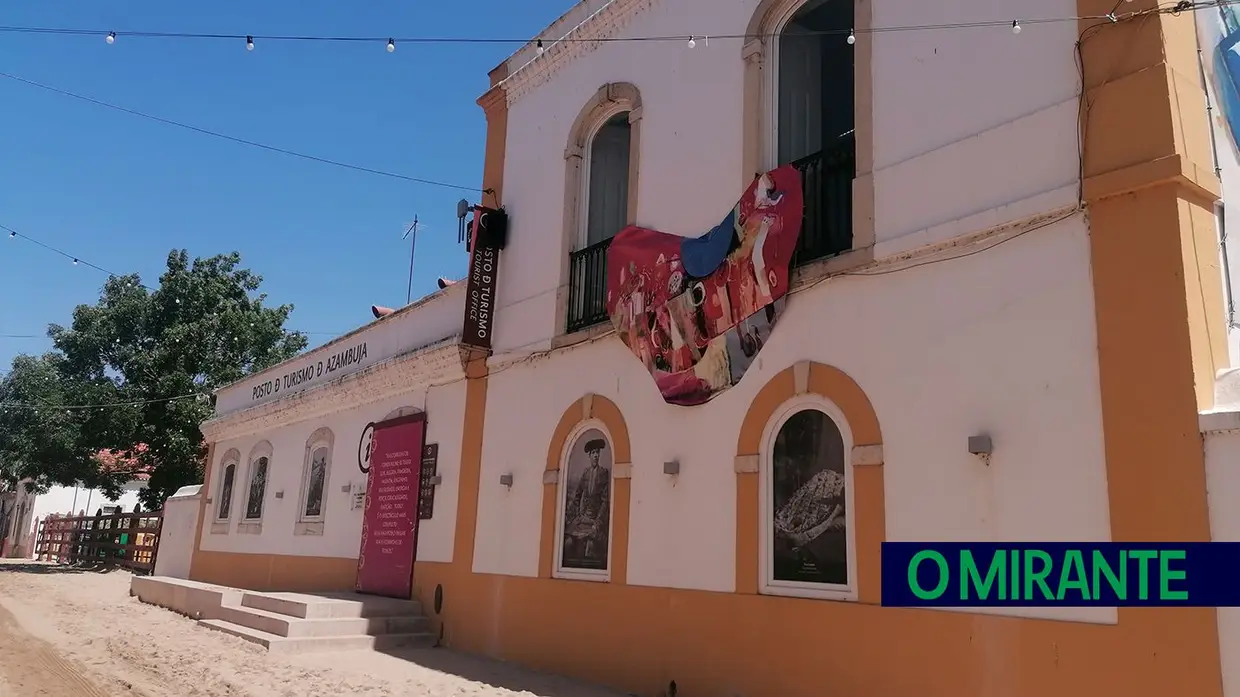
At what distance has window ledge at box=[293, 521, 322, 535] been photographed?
14742mm

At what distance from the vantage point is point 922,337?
6.45m

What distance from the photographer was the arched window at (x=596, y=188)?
1016 cm

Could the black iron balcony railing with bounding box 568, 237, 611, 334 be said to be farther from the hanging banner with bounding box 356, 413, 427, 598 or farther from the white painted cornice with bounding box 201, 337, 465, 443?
the hanging banner with bounding box 356, 413, 427, 598

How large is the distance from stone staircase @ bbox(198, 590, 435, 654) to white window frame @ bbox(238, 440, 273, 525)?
5.49m

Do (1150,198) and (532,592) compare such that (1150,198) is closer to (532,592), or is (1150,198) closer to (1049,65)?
(1049,65)

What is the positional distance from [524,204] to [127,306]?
19.9 meters

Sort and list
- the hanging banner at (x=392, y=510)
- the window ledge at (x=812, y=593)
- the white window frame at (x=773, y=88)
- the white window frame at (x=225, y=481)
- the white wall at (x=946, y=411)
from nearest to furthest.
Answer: the white wall at (x=946, y=411) → the window ledge at (x=812, y=593) → the white window frame at (x=773, y=88) → the hanging banner at (x=392, y=510) → the white window frame at (x=225, y=481)

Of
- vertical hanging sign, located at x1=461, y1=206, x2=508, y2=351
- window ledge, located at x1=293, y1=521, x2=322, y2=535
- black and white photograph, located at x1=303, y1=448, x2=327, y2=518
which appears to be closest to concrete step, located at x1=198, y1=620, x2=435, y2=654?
window ledge, located at x1=293, y1=521, x2=322, y2=535

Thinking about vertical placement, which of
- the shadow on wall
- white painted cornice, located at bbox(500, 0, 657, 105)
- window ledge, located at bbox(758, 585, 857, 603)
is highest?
white painted cornice, located at bbox(500, 0, 657, 105)


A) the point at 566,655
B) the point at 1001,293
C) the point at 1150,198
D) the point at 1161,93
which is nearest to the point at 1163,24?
the point at 1161,93

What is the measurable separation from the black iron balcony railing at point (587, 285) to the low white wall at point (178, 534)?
13862 mm

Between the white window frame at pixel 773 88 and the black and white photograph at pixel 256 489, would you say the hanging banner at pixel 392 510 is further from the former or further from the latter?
the white window frame at pixel 773 88

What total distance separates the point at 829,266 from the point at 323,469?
1084 cm

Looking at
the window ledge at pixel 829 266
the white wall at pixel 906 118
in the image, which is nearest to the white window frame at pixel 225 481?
the white wall at pixel 906 118
